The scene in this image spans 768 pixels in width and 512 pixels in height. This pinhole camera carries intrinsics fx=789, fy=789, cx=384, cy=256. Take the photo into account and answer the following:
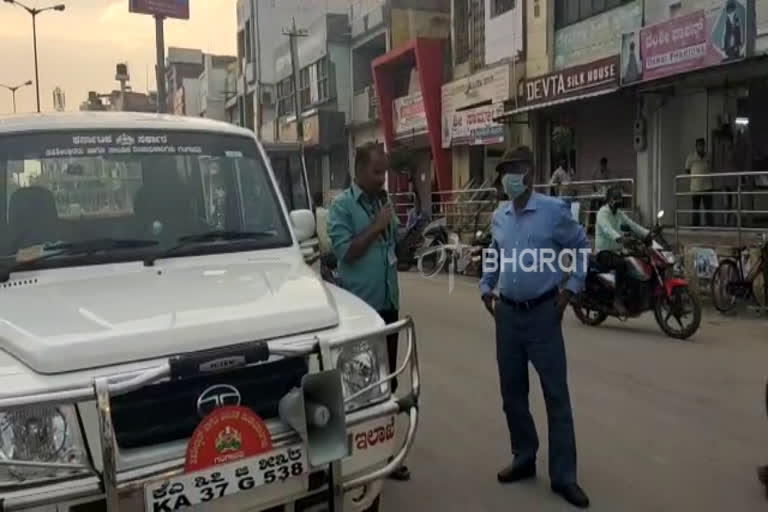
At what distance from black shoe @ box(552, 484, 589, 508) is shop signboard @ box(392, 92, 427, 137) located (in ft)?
69.6

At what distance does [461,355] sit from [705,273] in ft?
18.7

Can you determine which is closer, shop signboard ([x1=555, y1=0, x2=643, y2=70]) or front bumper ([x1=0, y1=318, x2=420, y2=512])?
front bumper ([x1=0, y1=318, x2=420, y2=512])

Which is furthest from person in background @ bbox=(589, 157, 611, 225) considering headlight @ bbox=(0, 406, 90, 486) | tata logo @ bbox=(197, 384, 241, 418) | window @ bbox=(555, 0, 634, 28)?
headlight @ bbox=(0, 406, 90, 486)

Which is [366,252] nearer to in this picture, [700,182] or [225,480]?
[225,480]

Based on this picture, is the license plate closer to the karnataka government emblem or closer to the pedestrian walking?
the karnataka government emblem

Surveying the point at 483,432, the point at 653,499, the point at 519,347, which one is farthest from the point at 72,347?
the point at 483,432

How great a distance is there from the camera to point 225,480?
103 inches

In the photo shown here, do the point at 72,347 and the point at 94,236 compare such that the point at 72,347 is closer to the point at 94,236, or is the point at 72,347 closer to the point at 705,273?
the point at 94,236

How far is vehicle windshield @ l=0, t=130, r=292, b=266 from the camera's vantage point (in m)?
3.56

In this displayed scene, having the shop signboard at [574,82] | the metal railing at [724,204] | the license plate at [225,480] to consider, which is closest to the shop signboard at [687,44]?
the shop signboard at [574,82]

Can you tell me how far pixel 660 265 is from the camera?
30.4ft

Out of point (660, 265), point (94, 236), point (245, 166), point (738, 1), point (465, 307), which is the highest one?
point (738, 1)

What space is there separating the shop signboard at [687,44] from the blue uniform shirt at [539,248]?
9452 mm

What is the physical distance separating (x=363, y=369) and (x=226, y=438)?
26.3 inches
